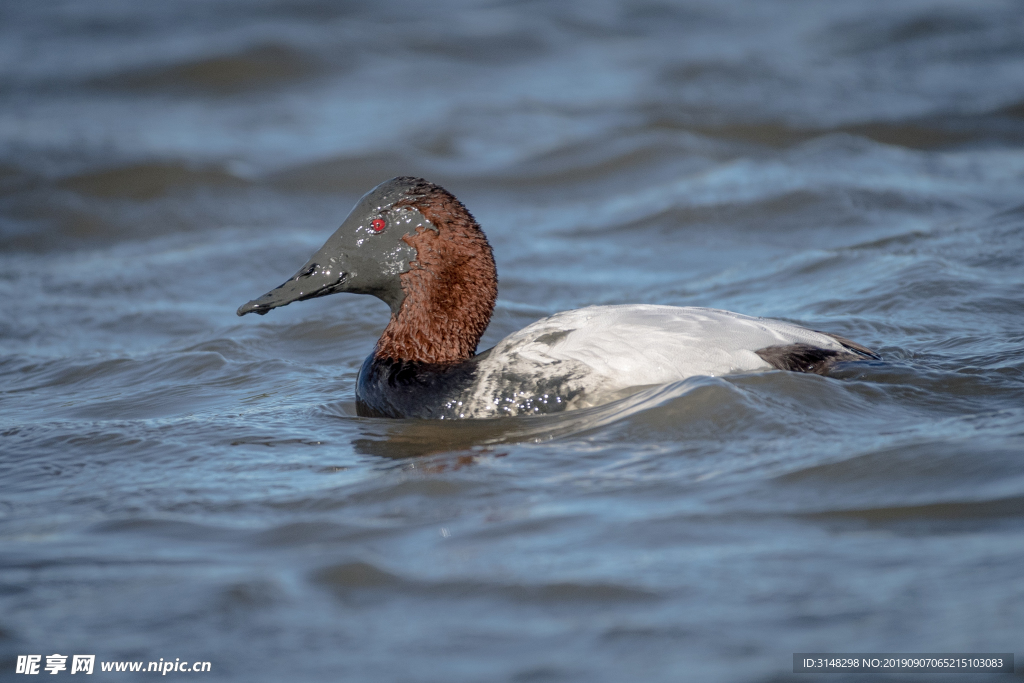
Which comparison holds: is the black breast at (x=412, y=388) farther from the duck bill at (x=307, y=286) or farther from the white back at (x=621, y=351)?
the duck bill at (x=307, y=286)

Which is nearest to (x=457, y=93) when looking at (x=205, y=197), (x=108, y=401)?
(x=205, y=197)

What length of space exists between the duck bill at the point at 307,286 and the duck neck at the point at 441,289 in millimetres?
326

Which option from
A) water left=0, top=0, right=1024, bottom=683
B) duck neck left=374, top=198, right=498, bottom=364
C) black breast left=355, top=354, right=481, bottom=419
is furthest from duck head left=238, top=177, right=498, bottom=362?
water left=0, top=0, right=1024, bottom=683

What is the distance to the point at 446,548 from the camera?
142 inches

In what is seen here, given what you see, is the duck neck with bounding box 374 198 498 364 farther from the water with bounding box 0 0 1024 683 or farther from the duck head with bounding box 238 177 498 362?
the water with bounding box 0 0 1024 683

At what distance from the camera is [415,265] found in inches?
207

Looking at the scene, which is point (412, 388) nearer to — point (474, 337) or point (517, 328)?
point (474, 337)

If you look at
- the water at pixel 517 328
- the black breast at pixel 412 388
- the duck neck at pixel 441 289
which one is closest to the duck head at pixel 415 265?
the duck neck at pixel 441 289

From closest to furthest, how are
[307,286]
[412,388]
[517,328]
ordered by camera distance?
[412,388], [307,286], [517,328]

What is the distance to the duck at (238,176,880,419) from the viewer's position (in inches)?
187

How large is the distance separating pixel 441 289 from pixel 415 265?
0.17 m

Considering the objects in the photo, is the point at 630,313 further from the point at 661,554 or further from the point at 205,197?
the point at 205,197

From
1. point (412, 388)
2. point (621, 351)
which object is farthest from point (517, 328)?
point (621, 351)

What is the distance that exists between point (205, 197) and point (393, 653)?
8016 mm
